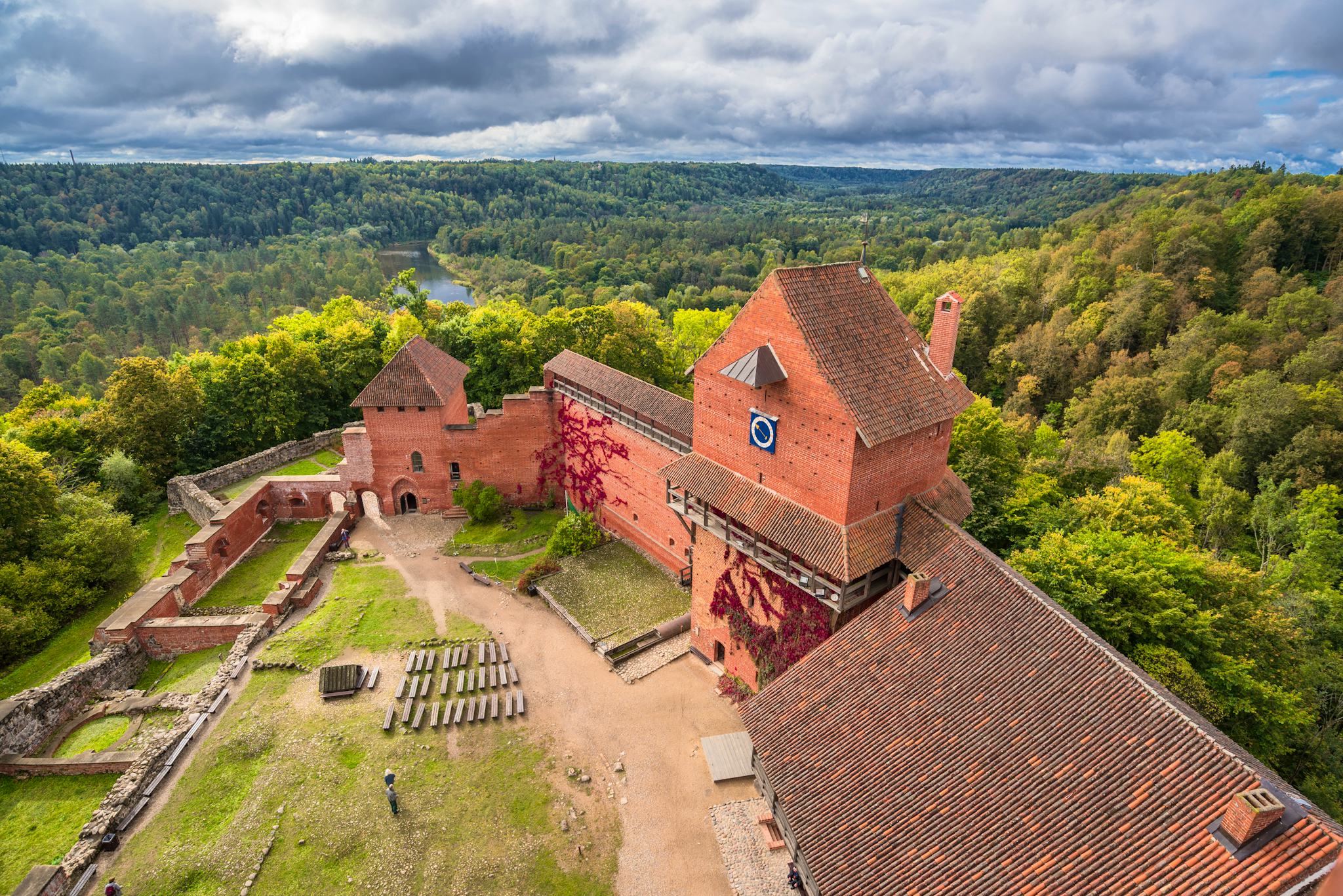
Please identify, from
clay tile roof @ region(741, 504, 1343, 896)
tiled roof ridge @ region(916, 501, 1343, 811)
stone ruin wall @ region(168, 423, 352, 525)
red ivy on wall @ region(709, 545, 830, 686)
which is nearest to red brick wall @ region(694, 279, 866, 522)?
red ivy on wall @ region(709, 545, 830, 686)

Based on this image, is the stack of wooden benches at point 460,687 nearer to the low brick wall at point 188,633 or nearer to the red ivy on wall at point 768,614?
the red ivy on wall at point 768,614

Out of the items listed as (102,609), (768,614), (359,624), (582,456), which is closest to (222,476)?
(102,609)

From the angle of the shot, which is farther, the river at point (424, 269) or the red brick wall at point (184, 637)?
the river at point (424, 269)

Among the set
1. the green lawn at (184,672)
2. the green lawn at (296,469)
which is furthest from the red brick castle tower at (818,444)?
the green lawn at (296,469)

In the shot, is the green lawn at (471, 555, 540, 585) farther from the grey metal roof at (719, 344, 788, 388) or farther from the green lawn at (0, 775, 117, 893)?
the grey metal roof at (719, 344, 788, 388)

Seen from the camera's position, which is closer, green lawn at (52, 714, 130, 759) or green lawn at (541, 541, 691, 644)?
green lawn at (52, 714, 130, 759)
